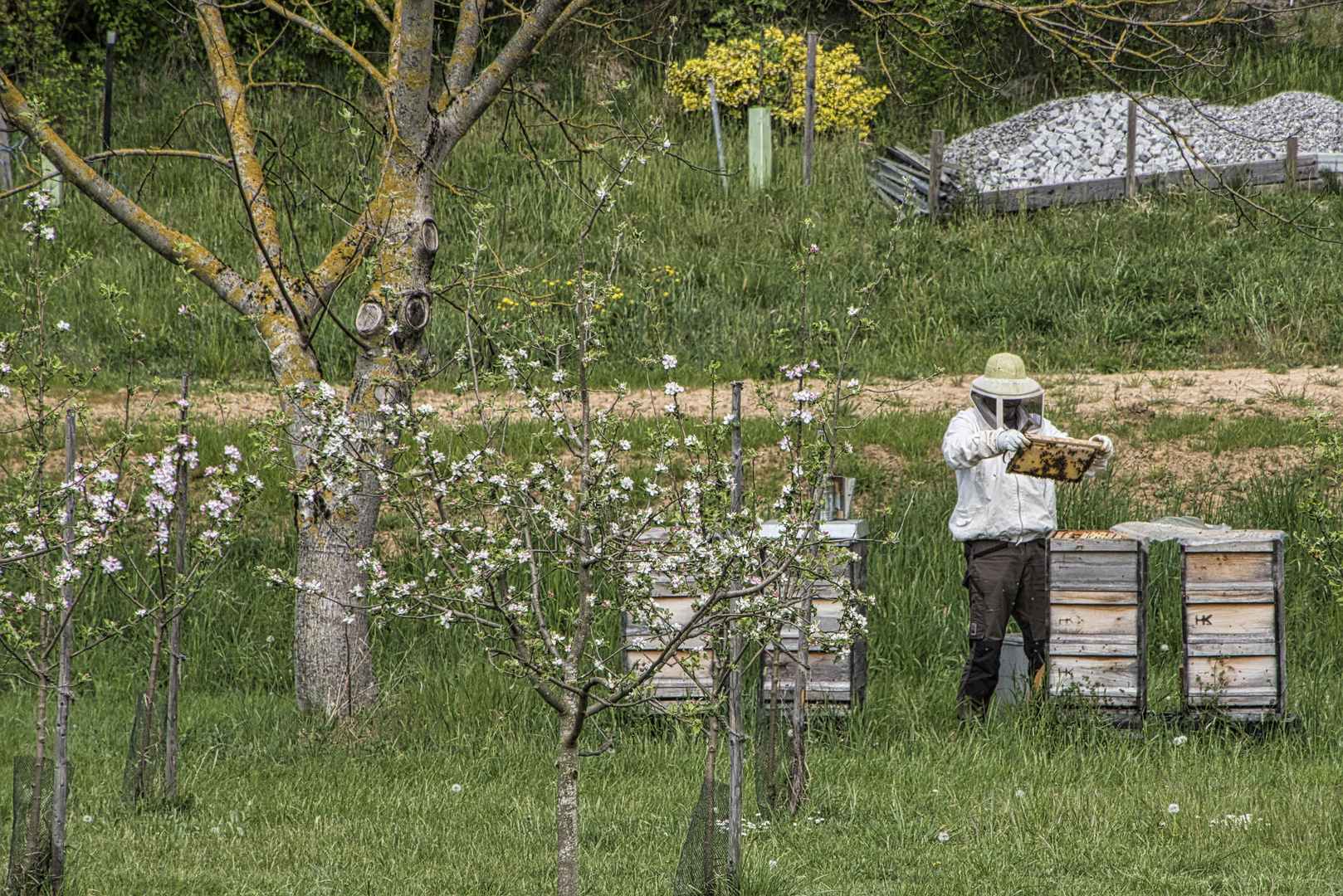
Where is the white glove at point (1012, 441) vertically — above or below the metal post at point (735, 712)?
above

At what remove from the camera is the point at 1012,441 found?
208 inches

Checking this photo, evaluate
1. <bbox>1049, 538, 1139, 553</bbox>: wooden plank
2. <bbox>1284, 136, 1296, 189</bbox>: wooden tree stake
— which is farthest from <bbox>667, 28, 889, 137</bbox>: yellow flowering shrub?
<bbox>1049, 538, 1139, 553</bbox>: wooden plank

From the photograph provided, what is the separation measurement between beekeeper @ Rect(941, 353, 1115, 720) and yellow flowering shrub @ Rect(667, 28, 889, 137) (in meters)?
10.8

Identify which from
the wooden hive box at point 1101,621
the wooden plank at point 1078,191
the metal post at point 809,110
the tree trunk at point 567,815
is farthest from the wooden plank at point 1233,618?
the metal post at point 809,110

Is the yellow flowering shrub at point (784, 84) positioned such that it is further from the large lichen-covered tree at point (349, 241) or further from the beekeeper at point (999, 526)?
the beekeeper at point (999, 526)

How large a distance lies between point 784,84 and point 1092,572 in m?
12.3

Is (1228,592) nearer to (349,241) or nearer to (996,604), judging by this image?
(996,604)

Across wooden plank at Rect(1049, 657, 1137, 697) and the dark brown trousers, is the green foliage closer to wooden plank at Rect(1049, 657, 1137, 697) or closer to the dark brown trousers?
the dark brown trousers

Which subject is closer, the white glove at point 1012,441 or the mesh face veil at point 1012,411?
the white glove at point 1012,441

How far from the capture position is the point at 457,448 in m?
8.72

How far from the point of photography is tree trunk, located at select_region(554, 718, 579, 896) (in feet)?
10.5

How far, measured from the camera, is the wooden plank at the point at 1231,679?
5527mm

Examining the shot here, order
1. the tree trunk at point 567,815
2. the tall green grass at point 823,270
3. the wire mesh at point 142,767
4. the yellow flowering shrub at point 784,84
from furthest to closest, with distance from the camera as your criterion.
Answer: the yellow flowering shrub at point 784,84 → the tall green grass at point 823,270 → the wire mesh at point 142,767 → the tree trunk at point 567,815

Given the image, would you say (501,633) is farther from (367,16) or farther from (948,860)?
(367,16)
